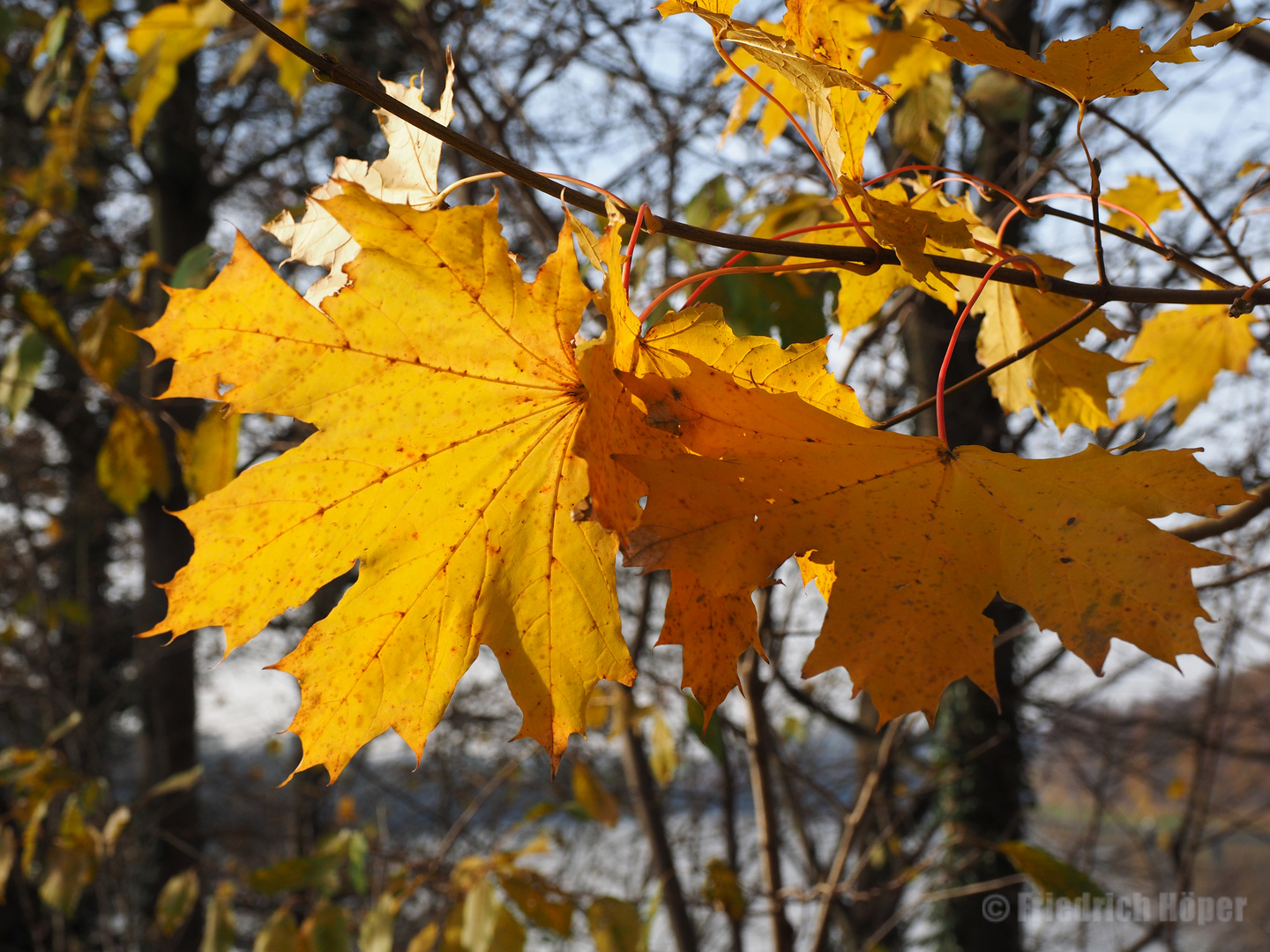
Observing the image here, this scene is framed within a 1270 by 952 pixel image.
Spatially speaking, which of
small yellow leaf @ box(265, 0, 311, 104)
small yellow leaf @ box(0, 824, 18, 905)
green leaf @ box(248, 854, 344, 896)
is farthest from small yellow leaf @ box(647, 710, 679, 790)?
small yellow leaf @ box(0, 824, 18, 905)

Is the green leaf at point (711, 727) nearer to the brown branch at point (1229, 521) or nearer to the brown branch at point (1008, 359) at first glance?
the brown branch at point (1229, 521)

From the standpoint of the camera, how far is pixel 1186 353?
1242mm

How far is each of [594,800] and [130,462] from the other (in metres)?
1.42

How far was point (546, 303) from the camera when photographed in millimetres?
516

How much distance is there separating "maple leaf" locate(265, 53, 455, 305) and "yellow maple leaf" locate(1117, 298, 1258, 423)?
1.04 m

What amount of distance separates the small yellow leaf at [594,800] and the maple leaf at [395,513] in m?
1.69

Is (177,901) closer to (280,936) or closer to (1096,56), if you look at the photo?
(280,936)

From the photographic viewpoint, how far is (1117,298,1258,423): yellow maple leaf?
1202 mm

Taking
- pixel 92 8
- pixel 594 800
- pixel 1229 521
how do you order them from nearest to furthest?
pixel 1229 521 < pixel 92 8 < pixel 594 800

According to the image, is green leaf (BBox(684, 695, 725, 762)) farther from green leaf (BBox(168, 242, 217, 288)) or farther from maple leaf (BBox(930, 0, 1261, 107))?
maple leaf (BBox(930, 0, 1261, 107))

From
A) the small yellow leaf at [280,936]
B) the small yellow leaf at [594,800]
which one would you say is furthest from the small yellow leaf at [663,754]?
the small yellow leaf at [280,936]

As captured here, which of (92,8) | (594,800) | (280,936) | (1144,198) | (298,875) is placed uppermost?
(92,8)

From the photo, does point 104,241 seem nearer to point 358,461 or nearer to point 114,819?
point 114,819

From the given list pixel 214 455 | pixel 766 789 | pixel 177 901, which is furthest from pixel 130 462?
pixel 766 789
